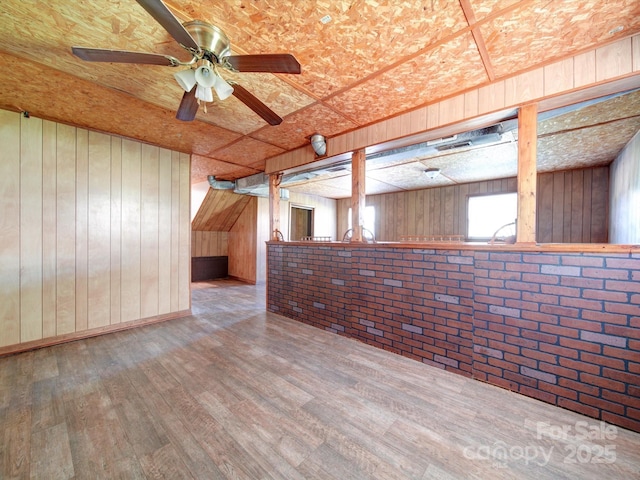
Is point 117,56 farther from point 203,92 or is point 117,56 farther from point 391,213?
point 391,213

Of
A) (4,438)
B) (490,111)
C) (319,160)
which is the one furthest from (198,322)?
(490,111)

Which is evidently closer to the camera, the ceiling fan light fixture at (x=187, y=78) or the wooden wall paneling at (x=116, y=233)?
the ceiling fan light fixture at (x=187, y=78)

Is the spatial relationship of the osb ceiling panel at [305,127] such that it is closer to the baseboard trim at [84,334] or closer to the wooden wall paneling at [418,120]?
the wooden wall paneling at [418,120]

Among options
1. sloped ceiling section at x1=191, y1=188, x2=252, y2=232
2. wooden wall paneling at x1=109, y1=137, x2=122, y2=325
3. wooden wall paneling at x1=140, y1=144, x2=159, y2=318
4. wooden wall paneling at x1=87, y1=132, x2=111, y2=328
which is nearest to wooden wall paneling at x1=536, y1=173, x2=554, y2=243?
sloped ceiling section at x1=191, y1=188, x2=252, y2=232

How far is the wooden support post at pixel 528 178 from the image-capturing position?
187 cm

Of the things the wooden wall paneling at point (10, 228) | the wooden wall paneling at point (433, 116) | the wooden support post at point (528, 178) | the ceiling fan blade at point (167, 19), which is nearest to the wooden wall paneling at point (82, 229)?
the wooden wall paneling at point (10, 228)

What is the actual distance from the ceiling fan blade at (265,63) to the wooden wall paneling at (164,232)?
2647mm

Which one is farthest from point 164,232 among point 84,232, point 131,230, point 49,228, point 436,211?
point 436,211

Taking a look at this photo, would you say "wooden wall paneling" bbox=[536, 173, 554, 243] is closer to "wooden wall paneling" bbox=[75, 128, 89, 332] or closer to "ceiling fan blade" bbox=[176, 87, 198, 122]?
"ceiling fan blade" bbox=[176, 87, 198, 122]

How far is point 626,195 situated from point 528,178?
241cm

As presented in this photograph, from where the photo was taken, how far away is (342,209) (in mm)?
7953

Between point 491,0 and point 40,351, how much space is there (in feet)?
15.4

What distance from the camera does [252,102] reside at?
1849 mm

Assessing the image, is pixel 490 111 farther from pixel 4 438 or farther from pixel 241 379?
pixel 4 438
